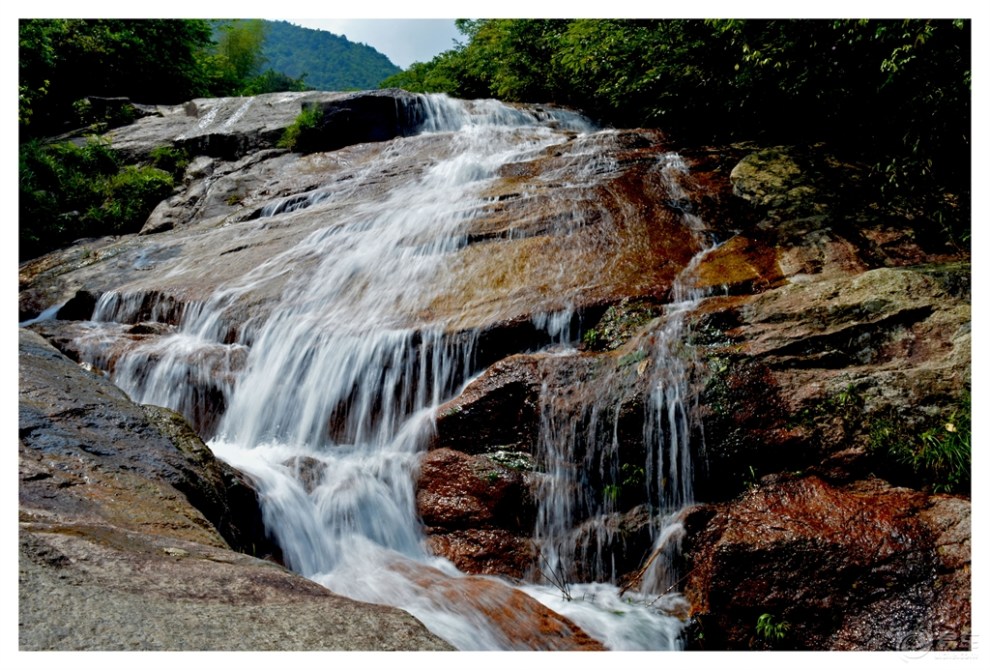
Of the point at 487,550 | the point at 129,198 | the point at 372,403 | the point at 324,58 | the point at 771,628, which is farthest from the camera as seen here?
the point at 324,58

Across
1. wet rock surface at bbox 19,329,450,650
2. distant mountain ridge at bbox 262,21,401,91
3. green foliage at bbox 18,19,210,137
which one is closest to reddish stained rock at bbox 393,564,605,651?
wet rock surface at bbox 19,329,450,650

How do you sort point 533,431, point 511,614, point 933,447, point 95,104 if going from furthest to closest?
point 95,104 → point 533,431 → point 933,447 → point 511,614

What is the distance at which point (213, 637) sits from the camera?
2010 mm

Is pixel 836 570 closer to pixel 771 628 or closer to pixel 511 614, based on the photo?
pixel 771 628

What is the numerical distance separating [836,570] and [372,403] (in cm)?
387

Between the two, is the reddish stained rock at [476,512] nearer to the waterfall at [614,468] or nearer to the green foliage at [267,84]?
the waterfall at [614,468]

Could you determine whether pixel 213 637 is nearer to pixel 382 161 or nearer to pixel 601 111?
pixel 382 161

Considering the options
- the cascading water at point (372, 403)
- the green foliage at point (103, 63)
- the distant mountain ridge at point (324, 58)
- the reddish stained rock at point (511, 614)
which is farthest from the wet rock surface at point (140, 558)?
the distant mountain ridge at point (324, 58)

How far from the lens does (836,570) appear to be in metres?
3.69

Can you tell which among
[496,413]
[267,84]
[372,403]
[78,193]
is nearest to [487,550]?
[496,413]

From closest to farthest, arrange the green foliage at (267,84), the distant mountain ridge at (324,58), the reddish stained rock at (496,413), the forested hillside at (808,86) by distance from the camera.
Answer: the reddish stained rock at (496,413) → the forested hillside at (808,86) → the green foliage at (267,84) → the distant mountain ridge at (324,58)

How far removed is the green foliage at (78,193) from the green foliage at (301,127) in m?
2.57

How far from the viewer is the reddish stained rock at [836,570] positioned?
3477 mm

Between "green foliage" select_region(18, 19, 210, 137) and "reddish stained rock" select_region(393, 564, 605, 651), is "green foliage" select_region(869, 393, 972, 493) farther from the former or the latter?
"green foliage" select_region(18, 19, 210, 137)
